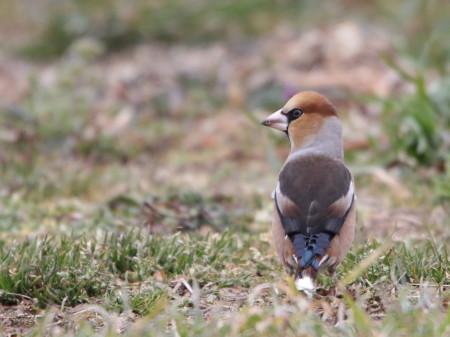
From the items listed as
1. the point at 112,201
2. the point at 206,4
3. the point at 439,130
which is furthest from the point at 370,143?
the point at 206,4

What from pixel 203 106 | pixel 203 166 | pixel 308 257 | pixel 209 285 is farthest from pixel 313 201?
pixel 203 106

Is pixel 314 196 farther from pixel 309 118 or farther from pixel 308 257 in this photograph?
pixel 309 118

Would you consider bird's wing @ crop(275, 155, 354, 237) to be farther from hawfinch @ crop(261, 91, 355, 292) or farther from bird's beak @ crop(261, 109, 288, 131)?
bird's beak @ crop(261, 109, 288, 131)

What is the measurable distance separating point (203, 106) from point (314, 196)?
6.01 m

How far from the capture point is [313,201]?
416cm

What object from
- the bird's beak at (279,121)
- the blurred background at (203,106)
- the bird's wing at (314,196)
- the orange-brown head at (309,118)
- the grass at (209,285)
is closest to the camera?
the grass at (209,285)

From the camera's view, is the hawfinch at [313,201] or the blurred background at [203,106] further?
the blurred background at [203,106]

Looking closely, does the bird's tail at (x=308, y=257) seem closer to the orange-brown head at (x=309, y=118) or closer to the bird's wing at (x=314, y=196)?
the bird's wing at (x=314, y=196)

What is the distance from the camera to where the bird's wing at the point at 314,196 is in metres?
4.08

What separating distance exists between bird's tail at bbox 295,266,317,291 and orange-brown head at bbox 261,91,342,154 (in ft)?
3.57

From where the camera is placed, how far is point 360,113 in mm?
9469

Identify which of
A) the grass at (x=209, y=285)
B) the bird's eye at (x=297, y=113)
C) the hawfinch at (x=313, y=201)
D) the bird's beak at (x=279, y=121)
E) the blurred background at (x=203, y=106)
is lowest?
the blurred background at (x=203, y=106)

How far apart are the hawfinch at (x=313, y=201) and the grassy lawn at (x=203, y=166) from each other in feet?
Answer: 0.49

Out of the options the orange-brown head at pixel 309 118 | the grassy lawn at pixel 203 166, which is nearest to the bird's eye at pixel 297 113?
the orange-brown head at pixel 309 118
